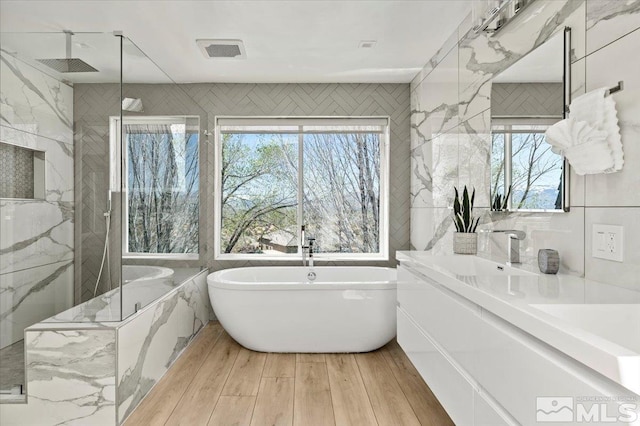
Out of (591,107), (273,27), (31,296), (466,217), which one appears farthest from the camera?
(273,27)

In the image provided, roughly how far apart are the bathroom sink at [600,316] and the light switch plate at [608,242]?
36 centimetres

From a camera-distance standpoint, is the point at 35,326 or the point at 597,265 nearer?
the point at 597,265

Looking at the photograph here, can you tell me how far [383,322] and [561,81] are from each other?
209 centimetres

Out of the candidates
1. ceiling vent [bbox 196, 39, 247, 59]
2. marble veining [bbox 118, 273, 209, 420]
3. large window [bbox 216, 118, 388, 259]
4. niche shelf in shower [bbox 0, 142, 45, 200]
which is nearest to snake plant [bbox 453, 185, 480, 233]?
large window [bbox 216, 118, 388, 259]

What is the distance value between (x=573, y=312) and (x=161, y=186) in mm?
2792

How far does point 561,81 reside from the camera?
1.76 metres

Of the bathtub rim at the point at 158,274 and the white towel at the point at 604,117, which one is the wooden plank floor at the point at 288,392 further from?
the white towel at the point at 604,117

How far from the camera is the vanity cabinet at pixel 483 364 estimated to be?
3.20ft

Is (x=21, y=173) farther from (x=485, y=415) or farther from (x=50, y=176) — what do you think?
(x=485, y=415)

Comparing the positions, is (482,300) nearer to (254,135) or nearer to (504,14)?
(504,14)

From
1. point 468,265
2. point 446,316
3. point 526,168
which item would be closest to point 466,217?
point 468,265

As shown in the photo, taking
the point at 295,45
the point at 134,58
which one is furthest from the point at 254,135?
the point at 134,58

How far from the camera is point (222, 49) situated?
10.6 ft

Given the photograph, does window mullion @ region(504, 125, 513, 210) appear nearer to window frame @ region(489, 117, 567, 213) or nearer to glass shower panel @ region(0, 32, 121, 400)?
window frame @ region(489, 117, 567, 213)
